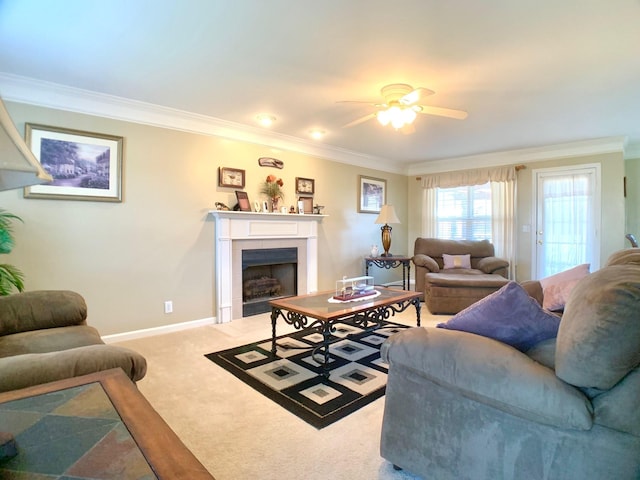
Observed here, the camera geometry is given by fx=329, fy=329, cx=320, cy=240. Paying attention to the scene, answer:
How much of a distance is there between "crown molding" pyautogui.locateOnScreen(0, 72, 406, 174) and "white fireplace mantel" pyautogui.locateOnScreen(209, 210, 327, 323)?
1.00m

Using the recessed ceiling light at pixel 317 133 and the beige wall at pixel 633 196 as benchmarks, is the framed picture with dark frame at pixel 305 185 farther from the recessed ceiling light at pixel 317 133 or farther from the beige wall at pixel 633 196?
the beige wall at pixel 633 196

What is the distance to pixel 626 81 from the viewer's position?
2.85 m

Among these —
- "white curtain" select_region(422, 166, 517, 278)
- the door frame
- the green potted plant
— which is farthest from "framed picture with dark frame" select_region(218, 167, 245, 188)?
the door frame

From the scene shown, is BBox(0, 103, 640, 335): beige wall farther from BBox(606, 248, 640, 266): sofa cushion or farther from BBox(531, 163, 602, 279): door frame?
BBox(606, 248, 640, 266): sofa cushion

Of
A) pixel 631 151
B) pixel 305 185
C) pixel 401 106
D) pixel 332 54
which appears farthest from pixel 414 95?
pixel 631 151

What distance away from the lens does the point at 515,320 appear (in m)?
1.41

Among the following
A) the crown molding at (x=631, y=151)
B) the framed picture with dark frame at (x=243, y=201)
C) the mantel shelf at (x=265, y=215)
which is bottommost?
the mantel shelf at (x=265, y=215)

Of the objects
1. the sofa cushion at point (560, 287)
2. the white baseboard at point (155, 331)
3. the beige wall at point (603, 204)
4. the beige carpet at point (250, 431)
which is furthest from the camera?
the beige wall at point (603, 204)

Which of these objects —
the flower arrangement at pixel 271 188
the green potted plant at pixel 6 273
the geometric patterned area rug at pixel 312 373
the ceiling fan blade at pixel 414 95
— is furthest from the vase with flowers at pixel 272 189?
the green potted plant at pixel 6 273

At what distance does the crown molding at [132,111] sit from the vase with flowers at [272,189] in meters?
0.48

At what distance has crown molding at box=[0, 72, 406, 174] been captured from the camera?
9.38ft

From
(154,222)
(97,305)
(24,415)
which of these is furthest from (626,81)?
(97,305)

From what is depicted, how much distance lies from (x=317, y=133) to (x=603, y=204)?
4162 millimetres

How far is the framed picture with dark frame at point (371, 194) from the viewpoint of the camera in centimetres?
574
